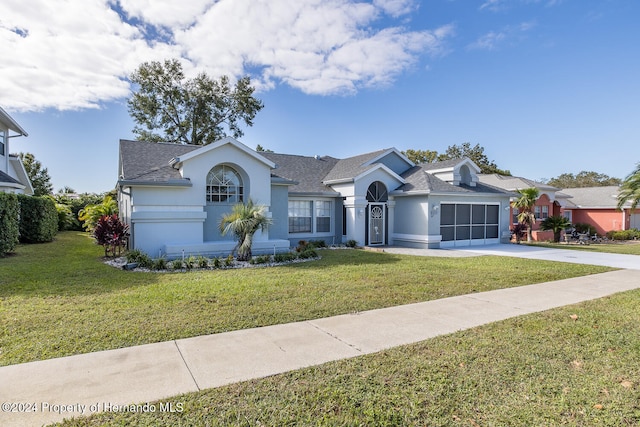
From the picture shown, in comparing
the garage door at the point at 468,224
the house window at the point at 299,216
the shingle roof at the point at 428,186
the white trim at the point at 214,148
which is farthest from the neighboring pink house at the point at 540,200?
the white trim at the point at 214,148

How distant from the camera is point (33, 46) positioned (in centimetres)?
1405

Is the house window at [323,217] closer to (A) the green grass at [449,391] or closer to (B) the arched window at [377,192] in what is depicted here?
(B) the arched window at [377,192]

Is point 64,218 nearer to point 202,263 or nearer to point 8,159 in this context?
point 8,159

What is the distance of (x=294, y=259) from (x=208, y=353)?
8.83m

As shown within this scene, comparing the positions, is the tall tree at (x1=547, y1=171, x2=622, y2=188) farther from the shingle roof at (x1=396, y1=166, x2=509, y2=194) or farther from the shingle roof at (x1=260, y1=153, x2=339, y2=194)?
the shingle roof at (x1=260, y1=153, x2=339, y2=194)

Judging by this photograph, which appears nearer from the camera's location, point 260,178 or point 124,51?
point 260,178

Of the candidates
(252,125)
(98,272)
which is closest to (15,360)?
(98,272)

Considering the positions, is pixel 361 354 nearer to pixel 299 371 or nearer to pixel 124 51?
pixel 299 371

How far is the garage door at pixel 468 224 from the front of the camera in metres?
19.2

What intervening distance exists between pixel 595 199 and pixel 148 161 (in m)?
39.5

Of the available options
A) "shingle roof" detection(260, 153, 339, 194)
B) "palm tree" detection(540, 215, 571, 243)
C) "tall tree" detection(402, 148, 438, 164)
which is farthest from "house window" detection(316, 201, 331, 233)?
"tall tree" detection(402, 148, 438, 164)

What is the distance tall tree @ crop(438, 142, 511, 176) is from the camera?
47469mm

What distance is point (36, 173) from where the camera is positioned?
37.9 meters

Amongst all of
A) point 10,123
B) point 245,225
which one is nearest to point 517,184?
point 245,225
